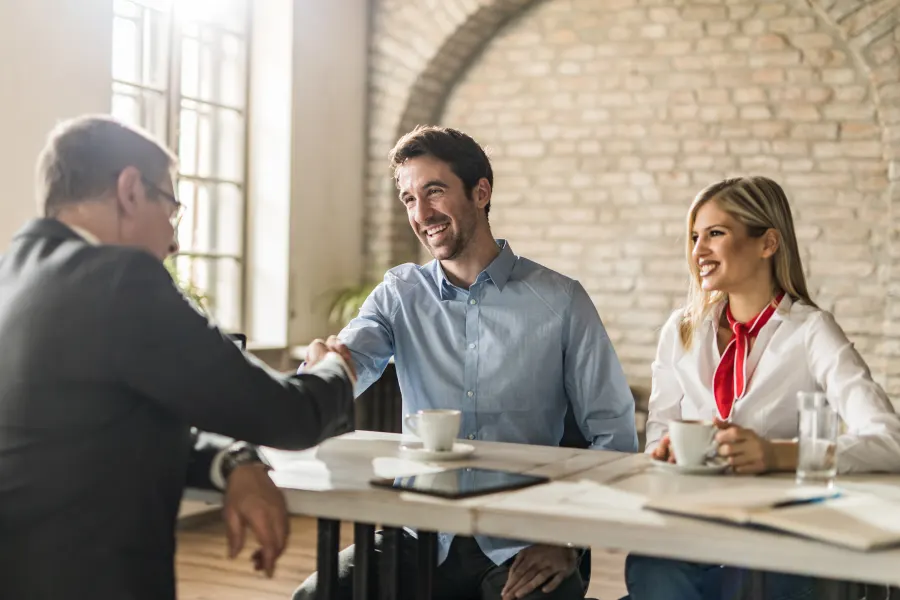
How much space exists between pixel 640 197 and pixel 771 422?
3.54 meters

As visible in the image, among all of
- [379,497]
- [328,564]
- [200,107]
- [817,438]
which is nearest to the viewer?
[379,497]

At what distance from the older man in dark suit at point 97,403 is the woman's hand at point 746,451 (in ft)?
2.39

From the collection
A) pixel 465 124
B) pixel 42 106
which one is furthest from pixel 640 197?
pixel 42 106

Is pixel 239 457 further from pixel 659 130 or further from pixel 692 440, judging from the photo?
pixel 659 130

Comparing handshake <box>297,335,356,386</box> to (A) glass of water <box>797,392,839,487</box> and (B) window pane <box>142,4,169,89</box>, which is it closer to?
(A) glass of water <box>797,392,839,487</box>

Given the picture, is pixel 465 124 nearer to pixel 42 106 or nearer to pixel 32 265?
pixel 42 106

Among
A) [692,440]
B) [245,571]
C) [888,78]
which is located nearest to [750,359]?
[692,440]

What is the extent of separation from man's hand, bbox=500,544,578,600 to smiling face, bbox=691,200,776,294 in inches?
28.5

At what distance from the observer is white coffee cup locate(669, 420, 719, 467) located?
1803 millimetres

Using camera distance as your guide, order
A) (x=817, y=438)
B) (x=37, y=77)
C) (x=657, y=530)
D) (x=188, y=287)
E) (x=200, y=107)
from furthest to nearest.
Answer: (x=200, y=107)
(x=188, y=287)
(x=37, y=77)
(x=817, y=438)
(x=657, y=530)

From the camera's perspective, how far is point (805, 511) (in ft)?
4.81

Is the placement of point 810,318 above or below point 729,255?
below

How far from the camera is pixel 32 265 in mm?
1595

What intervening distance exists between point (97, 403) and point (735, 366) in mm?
1346
